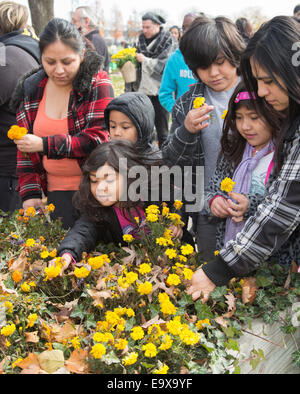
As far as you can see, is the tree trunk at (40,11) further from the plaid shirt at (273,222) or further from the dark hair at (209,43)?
the plaid shirt at (273,222)

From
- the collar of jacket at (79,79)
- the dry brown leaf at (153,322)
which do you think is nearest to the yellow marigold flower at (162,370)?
the dry brown leaf at (153,322)

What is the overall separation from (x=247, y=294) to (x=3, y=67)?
2.46 meters

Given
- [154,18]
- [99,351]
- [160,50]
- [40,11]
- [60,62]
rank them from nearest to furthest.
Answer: [99,351]
[60,62]
[154,18]
[160,50]
[40,11]

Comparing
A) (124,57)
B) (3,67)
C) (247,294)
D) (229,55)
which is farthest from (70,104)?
(124,57)

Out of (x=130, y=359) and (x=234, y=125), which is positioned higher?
(x=234, y=125)

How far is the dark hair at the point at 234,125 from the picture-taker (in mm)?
1925

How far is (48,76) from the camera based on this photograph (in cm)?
275

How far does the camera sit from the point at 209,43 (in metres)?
2.26

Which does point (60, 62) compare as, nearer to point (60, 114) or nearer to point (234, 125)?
point (60, 114)

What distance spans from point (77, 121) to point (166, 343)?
1.73 m

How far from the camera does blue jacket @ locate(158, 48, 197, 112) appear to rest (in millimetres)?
4199

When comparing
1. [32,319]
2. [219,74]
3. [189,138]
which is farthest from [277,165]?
[32,319]
